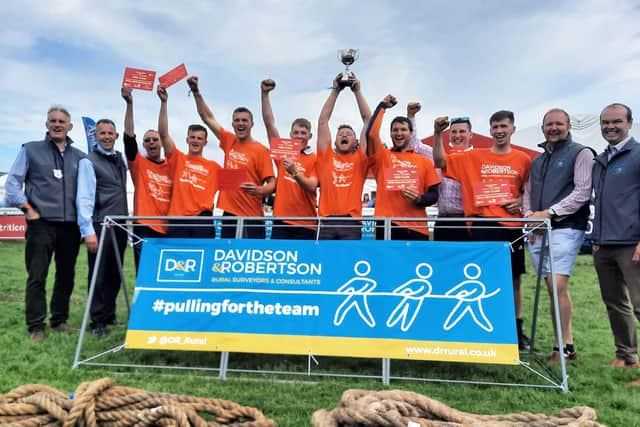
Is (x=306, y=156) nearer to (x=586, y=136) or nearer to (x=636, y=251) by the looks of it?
(x=636, y=251)

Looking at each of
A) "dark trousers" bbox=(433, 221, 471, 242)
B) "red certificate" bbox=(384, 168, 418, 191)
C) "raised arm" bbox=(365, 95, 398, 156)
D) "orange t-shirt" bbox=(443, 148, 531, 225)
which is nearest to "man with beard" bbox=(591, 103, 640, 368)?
"orange t-shirt" bbox=(443, 148, 531, 225)

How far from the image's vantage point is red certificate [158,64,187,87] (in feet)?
16.3

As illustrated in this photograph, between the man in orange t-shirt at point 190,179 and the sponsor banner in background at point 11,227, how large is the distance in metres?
13.5

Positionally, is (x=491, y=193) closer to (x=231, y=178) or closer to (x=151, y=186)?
(x=231, y=178)

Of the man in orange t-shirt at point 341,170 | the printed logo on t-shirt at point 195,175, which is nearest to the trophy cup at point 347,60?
the man in orange t-shirt at point 341,170

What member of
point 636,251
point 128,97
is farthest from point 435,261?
point 128,97

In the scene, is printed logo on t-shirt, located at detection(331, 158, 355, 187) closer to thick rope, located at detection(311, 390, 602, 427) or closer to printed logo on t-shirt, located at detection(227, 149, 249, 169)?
printed logo on t-shirt, located at detection(227, 149, 249, 169)

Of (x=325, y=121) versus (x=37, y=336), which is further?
(x=325, y=121)

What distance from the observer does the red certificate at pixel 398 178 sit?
4469 mm

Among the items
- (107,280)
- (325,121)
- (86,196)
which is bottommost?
(107,280)

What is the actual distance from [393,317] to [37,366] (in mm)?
3065

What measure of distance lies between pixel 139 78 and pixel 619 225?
493 cm

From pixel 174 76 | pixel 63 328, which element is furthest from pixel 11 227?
pixel 174 76

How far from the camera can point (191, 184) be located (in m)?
5.14
